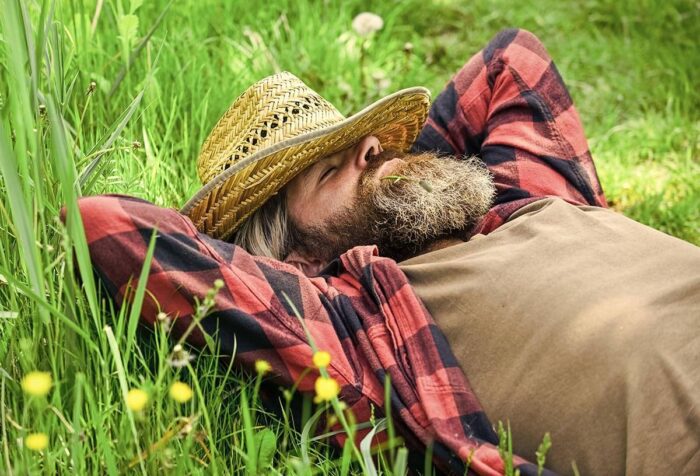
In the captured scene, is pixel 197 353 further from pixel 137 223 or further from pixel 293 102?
pixel 293 102

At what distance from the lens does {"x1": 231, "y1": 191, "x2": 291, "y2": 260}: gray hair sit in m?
2.55

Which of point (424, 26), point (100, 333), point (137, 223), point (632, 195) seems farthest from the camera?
point (424, 26)

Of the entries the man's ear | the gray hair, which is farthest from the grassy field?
the man's ear

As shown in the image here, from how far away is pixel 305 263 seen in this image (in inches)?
101

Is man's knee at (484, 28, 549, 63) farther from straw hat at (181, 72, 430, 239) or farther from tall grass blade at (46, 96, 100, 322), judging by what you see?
tall grass blade at (46, 96, 100, 322)

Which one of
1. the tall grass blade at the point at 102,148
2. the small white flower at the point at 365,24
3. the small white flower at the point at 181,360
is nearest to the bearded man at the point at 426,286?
the tall grass blade at the point at 102,148

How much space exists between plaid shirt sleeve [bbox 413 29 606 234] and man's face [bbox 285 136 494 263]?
0.41ft

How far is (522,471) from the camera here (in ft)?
6.15

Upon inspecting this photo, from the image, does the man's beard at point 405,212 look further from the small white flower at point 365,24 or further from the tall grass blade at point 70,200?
the small white flower at point 365,24

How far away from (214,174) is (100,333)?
0.75 meters

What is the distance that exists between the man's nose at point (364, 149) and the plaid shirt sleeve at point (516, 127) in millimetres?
371

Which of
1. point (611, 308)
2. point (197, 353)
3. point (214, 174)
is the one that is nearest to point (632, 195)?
point (611, 308)

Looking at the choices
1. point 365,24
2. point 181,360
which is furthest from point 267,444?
point 365,24

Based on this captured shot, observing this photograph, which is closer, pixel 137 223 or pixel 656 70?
pixel 137 223
